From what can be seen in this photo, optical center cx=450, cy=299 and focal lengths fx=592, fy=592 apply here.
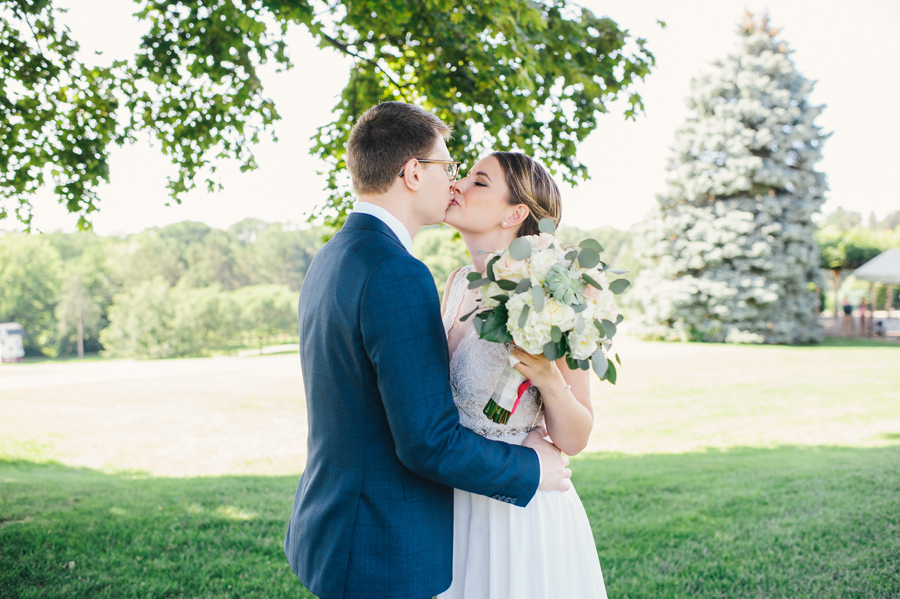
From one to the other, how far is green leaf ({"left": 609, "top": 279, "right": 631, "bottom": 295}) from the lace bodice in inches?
17.3

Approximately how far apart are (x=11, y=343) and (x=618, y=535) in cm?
5444

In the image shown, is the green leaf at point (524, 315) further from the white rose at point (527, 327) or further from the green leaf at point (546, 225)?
the green leaf at point (546, 225)

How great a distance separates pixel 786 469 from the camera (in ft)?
25.7

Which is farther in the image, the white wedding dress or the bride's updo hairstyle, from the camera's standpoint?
the bride's updo hairstyle

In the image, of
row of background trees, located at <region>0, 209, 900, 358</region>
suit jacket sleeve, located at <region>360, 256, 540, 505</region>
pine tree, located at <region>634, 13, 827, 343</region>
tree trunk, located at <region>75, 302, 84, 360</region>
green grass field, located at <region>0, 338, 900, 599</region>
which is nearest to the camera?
suit jacket sleeve, located at <region>360, 256, 540, 505</region>

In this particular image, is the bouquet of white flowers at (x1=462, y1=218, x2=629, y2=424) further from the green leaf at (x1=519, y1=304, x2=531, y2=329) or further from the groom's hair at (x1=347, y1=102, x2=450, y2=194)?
the groom's hair at (x1=347, y1=102, x2=450, y2=194)

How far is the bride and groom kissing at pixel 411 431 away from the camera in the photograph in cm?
181

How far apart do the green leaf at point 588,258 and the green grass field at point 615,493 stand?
3.13 meters

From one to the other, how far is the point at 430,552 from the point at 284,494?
5.31m

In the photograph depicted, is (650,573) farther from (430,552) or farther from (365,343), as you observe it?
(365,343)

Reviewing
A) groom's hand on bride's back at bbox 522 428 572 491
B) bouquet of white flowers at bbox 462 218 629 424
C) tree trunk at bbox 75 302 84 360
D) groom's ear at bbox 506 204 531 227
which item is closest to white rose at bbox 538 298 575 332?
bouquet of white flowers at bbox 462 218 629 424

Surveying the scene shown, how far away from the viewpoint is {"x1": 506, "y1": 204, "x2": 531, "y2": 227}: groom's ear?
260 cm

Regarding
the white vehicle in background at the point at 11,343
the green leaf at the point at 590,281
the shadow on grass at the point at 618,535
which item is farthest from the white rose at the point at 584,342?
the white vehicle in background at the point at 11,343

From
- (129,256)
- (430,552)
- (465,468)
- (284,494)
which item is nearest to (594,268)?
(465,468)
